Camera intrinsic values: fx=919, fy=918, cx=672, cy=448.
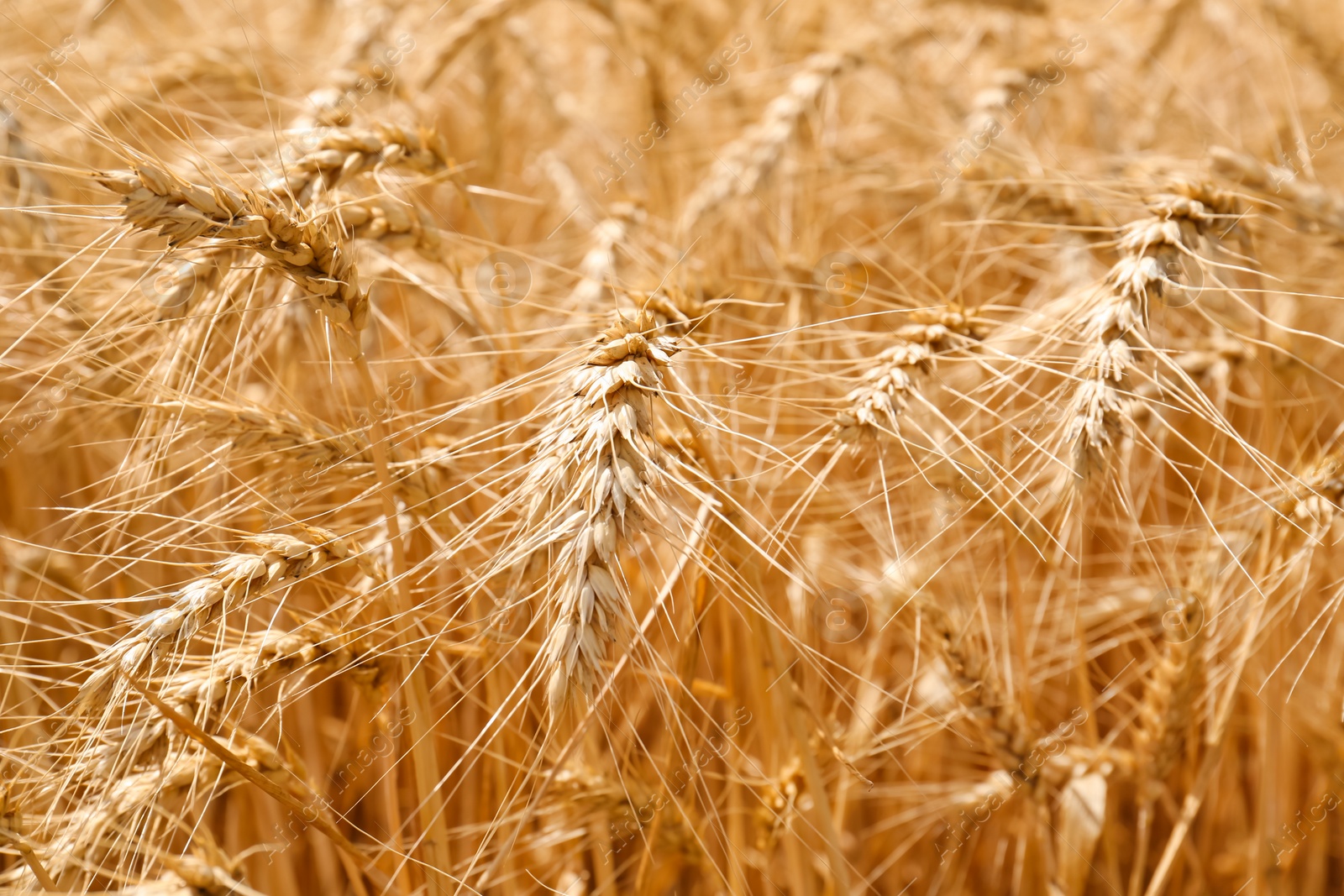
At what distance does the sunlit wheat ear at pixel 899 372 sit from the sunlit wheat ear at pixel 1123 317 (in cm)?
11

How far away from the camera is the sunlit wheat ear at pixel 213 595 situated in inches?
27.6

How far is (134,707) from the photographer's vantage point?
2.71 feet

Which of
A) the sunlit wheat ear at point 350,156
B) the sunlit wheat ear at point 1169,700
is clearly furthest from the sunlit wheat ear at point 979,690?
the sunlit wheat ear at point 350,156

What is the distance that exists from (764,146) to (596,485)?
1085 millimetres

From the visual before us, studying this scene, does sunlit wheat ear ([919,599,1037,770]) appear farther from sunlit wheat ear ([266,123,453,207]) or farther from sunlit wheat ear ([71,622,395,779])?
sunlit wheat ear ([266,123,453,207])

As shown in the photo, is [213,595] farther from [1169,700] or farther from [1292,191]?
[1292,191]

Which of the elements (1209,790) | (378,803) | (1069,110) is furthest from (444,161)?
(1069,110)

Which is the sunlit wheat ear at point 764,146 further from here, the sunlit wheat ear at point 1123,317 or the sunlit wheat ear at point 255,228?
the sunlit wheat ear at point 255,228

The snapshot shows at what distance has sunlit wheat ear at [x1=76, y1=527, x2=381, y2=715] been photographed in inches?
27.6

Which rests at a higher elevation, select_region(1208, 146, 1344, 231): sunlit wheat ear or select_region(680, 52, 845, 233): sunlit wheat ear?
select_region(680, 52, 845, 233): sunlit wheat ear

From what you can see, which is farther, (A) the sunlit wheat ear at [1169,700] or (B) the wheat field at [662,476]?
(A) the sunlit wheat ear at [1169,700]

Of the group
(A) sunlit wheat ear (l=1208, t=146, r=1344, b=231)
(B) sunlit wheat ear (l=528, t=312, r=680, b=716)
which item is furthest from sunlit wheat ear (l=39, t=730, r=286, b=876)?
(A) sunlit wheat ear (l=1208, t=146, r=1344, b=231)

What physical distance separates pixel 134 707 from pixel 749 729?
64cm

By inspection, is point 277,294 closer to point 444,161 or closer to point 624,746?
point 444,161
